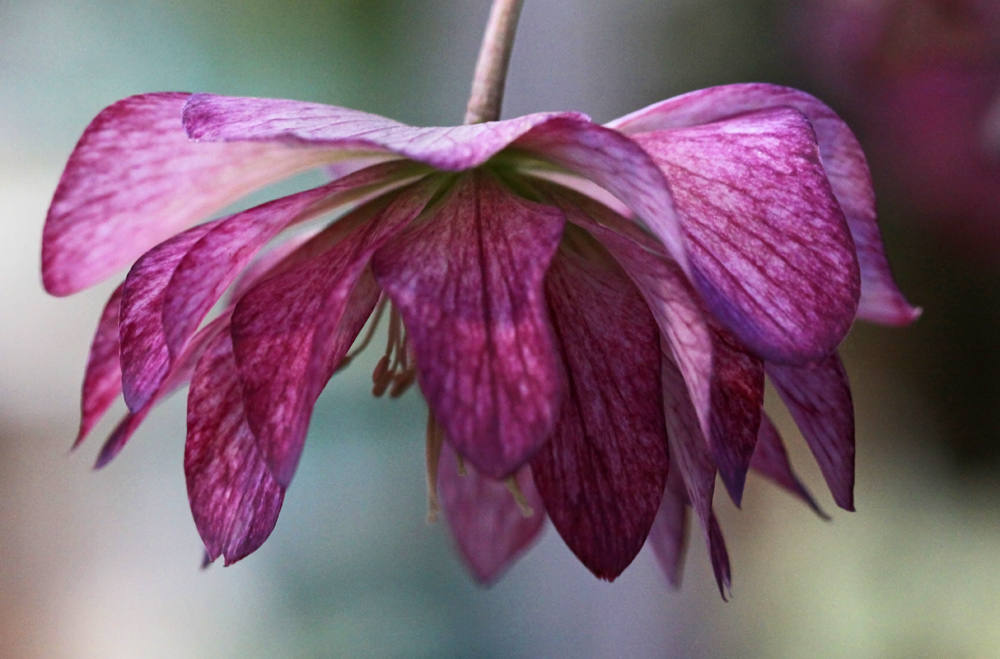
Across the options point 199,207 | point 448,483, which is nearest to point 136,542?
point 448,483

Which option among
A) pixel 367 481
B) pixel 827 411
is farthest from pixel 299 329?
pixel 367 481

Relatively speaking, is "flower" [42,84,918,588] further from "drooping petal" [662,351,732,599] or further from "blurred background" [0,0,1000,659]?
"blurred background" [0,0,1000,659]

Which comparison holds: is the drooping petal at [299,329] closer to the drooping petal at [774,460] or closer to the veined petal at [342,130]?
the veined petal at [342,130]

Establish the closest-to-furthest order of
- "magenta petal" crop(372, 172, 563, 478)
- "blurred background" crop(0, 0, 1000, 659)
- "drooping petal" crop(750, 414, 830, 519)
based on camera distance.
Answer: "magenta petal" crop(372, 172, 563, 478), "drooping petal" crop(750, 414, 830, 519), "blurred background" crop(0, 0, 1000, 659)

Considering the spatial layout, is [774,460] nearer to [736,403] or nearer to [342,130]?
[736,403]

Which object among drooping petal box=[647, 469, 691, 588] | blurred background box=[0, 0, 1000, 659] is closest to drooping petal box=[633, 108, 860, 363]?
drooping petal box=[647, 469, 691, 588]

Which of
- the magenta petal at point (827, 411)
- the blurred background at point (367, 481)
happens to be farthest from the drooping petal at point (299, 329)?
the blurred background at point (367, 481)
